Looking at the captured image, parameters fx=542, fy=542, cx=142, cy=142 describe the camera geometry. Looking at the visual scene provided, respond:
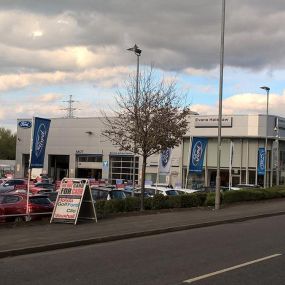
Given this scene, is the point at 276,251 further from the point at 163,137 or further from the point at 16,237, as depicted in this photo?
the point at 163,137

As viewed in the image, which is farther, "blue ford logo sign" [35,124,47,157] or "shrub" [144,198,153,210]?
"shrub" [144,198,153,210]

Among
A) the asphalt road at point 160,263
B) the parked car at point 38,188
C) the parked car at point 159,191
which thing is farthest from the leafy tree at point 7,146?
the asphalt road at point 160,263

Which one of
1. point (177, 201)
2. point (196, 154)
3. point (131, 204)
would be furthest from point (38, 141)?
point (196, 154)

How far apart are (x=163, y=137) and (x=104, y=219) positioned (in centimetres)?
506

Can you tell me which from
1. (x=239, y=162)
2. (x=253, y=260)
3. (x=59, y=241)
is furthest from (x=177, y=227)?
(x=239, y=162)

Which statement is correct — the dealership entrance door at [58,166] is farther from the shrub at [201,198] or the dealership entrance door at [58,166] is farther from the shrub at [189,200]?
the shrub at [189,200]

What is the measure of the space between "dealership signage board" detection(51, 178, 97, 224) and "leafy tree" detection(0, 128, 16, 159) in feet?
346

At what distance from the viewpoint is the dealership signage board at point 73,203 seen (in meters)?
17.3

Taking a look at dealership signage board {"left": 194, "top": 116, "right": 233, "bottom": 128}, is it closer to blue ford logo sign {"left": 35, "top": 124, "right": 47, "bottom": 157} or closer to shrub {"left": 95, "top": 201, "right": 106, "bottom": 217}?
shrub {"left": 95, "top": 201, "right": 106, "bottom": 217}

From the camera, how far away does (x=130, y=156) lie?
211 ft

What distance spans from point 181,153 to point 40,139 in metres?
43.4

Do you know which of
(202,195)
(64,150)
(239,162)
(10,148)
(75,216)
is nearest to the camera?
(75,216)

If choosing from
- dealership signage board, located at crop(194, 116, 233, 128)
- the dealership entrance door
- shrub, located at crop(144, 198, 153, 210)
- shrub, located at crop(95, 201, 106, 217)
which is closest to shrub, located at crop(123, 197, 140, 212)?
shrub, located at crop(144, 198, 153, 210)

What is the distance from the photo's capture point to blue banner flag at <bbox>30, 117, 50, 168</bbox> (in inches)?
719
